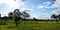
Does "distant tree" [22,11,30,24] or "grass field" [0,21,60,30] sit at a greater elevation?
"distant tree" [22,11,30,24]

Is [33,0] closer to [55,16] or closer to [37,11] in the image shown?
[37,11]

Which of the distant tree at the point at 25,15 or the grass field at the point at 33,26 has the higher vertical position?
the distant tree at the point at 25,15

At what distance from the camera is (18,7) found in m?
2.87

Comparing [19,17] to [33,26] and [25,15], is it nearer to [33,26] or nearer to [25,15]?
[25,15]

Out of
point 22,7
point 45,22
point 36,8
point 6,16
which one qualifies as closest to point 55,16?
point 45,22

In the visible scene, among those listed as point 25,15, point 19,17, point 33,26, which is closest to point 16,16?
point 19,17

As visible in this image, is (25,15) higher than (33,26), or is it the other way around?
(25,15)

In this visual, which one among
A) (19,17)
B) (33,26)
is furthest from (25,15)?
(33,26)

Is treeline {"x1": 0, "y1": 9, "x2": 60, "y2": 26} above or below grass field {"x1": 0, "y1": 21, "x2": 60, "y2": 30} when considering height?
above

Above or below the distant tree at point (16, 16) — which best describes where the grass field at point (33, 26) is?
below

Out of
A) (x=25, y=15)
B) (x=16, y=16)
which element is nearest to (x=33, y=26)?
(x=25, y=15)

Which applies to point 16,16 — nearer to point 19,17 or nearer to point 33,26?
point 19,17

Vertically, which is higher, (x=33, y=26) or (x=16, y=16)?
(x=16, y=16)

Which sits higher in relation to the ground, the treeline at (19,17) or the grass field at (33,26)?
the treeline at (19,17)
